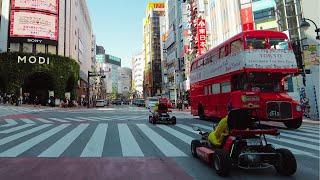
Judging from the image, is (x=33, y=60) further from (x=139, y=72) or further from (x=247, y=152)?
(x=139, y=72)

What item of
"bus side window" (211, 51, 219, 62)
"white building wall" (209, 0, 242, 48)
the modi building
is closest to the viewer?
"bus side window" (211, 51, 219, 62)

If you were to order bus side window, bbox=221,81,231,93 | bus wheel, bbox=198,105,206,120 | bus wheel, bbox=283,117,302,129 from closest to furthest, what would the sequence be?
bus wheel, bbox=283,117,302,129, bus side window, bbox=221,81,231,93, bus wheel, bbox=198,105,206,120

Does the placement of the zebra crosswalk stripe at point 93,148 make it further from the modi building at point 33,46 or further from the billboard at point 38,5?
the billboard at point 38,5

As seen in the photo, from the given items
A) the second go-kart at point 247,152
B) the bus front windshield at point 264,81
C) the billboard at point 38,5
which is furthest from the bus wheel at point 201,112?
the billboard at point 38,5

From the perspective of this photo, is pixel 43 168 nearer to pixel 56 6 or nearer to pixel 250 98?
pixel 250 98

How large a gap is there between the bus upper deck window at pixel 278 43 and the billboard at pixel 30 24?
42.8m

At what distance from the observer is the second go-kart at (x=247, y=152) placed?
4812 mm

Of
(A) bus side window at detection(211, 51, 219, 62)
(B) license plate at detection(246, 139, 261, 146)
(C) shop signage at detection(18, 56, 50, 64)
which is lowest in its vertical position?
(B) license plate at detection(246, 139, 261, 146)

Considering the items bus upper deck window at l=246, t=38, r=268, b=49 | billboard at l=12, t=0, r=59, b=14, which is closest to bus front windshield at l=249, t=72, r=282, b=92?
bus upper deck window at l=246, t=38, r=268, b=49

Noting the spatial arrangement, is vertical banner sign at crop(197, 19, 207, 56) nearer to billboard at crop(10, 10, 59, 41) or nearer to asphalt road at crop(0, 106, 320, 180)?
billboard at crop(10, 10, 59, 41)

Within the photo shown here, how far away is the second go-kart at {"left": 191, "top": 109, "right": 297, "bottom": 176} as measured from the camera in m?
4.81

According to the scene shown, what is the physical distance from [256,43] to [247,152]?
361 inches

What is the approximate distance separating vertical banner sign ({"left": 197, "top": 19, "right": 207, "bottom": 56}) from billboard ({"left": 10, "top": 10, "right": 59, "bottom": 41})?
25744mm

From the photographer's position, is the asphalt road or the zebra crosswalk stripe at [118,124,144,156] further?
the zebra crosswalk stripe at [118,124,144,156]
